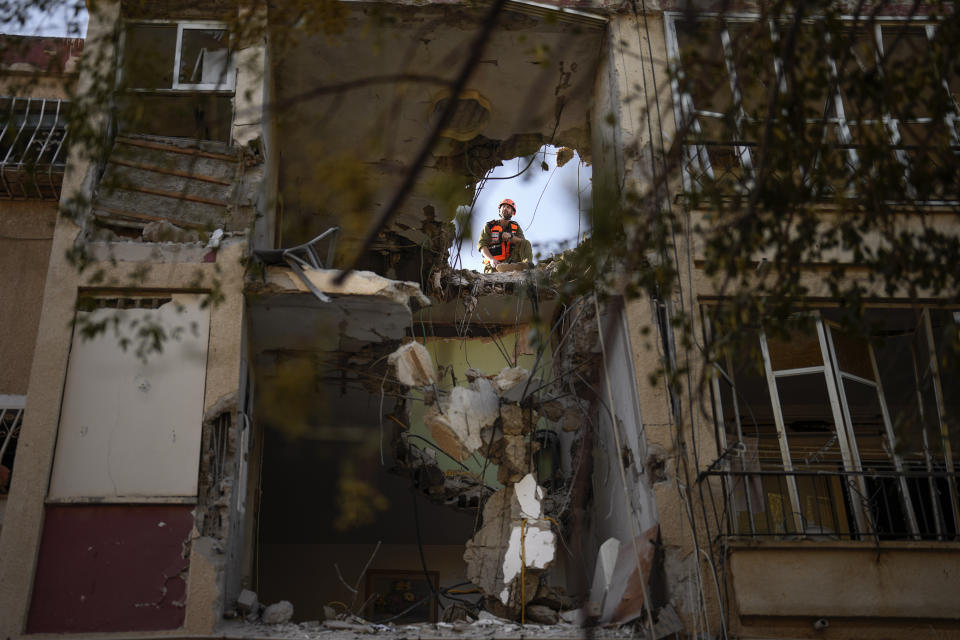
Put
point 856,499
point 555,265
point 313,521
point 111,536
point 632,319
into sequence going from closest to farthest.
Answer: point 111,536
point 856,499
point 632,319
point 555,265
point 313,521

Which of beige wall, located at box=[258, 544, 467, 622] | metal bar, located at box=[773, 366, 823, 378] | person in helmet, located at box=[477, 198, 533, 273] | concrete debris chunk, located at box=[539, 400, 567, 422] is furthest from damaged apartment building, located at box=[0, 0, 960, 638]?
beige wall, located at box=[258, 544, 467, 622]

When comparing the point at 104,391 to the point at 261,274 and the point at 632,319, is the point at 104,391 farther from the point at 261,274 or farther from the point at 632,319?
the point at 632,319

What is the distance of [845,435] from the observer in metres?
8.35

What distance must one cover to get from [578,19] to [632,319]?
3776 millimetres

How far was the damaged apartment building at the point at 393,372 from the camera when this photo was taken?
767 centimetres

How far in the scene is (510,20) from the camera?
10.6 meters

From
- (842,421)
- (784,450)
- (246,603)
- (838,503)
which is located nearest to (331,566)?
(246,603)

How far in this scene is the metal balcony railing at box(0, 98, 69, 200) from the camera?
10.1 m

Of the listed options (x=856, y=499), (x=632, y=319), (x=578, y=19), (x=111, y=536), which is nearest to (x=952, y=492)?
(x=856, y=499)

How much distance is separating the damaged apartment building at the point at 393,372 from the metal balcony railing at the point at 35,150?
0.04 m

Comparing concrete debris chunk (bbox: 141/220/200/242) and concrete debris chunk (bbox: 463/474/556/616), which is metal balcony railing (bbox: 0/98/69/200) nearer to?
concrete debris chunk (bbox: 141/220/200/242)

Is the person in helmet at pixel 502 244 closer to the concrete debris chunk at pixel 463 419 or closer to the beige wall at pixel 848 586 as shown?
the concrete debris chunk at pixel 463 419

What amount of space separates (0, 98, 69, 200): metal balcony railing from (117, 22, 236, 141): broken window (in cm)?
103

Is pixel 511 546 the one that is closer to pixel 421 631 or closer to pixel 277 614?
pixel 421 631
